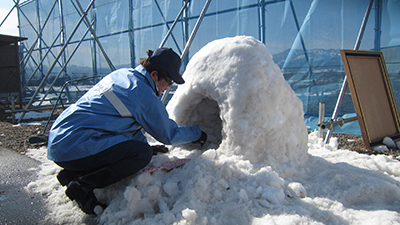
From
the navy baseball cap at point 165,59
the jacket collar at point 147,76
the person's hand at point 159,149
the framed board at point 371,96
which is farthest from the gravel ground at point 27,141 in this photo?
A: the navy baseball cap at point 165,59

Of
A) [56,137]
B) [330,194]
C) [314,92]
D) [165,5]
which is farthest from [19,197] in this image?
[165,5]

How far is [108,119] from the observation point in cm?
177

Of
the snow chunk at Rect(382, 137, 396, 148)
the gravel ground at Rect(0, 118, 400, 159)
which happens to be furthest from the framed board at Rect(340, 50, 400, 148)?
the gravel ground at Rect(0, 118, 400, 159)

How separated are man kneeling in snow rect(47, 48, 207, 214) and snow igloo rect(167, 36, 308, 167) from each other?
1.65 feet

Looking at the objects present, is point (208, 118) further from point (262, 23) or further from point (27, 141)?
point (262, 23)

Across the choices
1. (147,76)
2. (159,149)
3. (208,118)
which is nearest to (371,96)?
(208,118)

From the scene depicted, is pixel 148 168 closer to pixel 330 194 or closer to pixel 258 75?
pixel 258 75

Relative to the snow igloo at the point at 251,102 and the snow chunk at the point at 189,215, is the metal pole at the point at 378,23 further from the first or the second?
the snow chunk at the point at 189,215

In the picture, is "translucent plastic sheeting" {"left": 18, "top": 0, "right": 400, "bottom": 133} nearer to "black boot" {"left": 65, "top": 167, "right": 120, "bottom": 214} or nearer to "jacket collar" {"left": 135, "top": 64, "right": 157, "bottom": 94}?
"jacket collar" {"left": 135, "top": 64, "right": 157, "bottom": 94}

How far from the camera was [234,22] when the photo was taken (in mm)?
5793

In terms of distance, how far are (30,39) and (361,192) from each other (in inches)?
601

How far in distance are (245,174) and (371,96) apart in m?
2.69

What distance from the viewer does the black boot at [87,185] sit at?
169cm

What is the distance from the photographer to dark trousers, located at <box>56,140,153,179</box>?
1.71 meters
